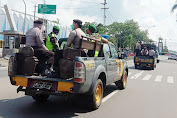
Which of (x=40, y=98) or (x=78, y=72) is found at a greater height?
(x=78, y=72)

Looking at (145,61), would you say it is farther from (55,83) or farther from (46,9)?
(46,9)

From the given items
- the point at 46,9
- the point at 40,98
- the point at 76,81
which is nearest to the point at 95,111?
the point at 76,81

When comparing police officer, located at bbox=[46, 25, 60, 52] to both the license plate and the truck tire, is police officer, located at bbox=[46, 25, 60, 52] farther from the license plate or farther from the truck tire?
the license plate

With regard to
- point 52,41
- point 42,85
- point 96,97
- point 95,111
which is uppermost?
point 52,41

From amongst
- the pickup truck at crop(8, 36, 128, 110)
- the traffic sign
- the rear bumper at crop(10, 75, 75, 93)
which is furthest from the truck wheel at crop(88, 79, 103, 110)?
the traffic sign

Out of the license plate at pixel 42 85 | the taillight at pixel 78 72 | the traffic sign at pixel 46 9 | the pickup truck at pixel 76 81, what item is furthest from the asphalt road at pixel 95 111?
the traffic sign at pixel 46 9

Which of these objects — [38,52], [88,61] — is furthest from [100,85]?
[38,52]

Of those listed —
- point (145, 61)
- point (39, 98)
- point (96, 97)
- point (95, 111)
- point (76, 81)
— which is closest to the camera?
point (76, 81)

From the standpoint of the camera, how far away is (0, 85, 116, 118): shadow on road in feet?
15.3

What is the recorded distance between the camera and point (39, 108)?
5.18m

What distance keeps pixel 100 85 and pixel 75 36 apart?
1.40 meters

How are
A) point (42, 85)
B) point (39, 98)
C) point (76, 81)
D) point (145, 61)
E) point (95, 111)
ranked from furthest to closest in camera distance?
point (145, 61), point (39, 98), point (95, 111), point (42, 85), point (76, 81)

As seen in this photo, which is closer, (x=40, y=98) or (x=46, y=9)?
(x=40, y=98)

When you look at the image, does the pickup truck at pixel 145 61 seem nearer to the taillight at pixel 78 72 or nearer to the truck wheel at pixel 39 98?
the truck wheel at pixel 39 98
